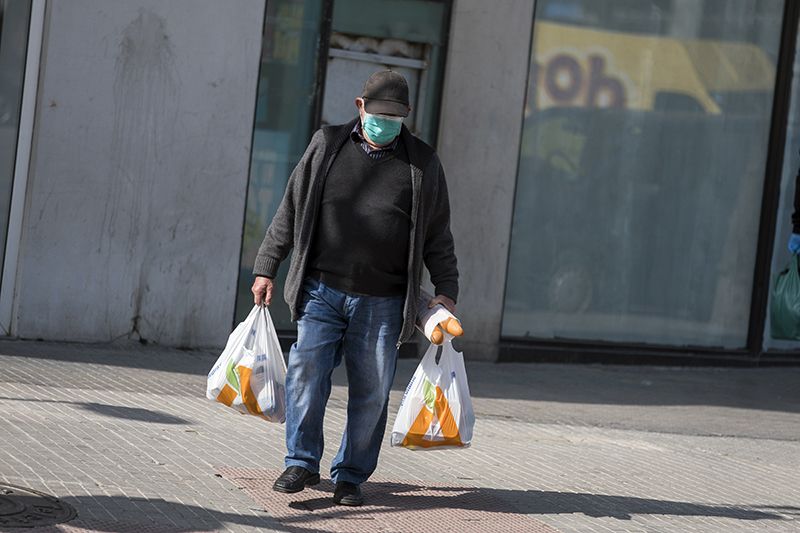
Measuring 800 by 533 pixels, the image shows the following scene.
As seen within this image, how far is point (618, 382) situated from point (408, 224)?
569 centimetres

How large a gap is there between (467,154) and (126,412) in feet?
14.7

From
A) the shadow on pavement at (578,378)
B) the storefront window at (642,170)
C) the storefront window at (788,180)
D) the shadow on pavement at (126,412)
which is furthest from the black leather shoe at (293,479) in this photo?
the storefront window at (788,180)

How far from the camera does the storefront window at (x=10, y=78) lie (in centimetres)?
1030

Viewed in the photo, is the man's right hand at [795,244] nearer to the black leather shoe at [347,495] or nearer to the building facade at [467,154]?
the building facade at [467,154]

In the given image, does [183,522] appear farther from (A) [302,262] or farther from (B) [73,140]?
(B) [73,140]

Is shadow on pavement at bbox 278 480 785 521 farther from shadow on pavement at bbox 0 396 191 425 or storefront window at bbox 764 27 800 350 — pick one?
storefront window at bbox 764 27 800 350

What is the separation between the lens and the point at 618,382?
38.6 feet

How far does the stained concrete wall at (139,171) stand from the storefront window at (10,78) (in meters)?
0.24

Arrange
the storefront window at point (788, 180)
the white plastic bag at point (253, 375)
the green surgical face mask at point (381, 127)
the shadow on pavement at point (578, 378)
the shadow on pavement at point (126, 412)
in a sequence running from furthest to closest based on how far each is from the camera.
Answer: the storefront window at point (788, 180) < the shadow on pavement at point (578, 378) < the shadow on pavement at point (126, 412) < the white plastic bag at point (253, 375) < the green surgical face mask at point (381, 127)

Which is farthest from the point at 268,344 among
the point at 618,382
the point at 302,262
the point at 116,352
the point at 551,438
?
the point at 618,382

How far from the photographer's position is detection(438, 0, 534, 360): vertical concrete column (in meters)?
11.7

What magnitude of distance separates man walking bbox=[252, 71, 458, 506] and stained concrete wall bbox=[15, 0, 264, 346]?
13.4ft

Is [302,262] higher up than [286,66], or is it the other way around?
[286,66]

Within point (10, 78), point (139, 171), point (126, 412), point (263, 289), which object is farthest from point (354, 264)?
point (10, 78)
